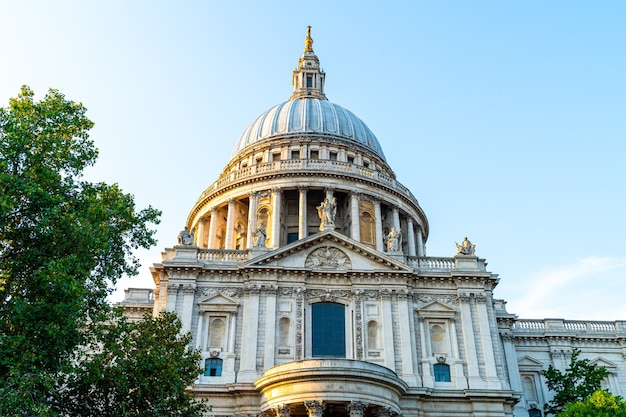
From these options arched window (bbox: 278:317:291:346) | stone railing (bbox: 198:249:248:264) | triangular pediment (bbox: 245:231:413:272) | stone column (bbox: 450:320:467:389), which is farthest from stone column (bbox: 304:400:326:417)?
stone railing (bbox: 198:249:248:264)

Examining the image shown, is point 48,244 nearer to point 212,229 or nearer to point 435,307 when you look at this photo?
point 435,307

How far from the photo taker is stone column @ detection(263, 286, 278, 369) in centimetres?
3303

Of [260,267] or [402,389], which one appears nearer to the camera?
[402,389]

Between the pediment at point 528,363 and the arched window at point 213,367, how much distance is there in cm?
2239

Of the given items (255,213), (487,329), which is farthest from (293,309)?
(255,213)

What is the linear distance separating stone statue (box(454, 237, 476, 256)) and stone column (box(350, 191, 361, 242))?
1021 cm

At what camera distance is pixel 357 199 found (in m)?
49.5

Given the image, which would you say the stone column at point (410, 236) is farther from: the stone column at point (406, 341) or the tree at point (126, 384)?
the tree at point (126, 384)

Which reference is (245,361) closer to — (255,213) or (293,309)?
(293,309)

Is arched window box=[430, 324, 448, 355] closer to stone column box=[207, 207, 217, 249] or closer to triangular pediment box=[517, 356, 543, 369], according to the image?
triangular pediment box=[517, 356, 543, 369]

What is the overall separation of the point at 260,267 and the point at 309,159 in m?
17.3

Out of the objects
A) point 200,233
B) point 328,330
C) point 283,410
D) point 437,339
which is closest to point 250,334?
point 328,330

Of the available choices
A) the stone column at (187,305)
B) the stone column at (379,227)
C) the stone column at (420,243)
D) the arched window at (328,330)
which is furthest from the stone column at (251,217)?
the stone column at (420,243)

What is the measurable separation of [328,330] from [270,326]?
10.9ft
